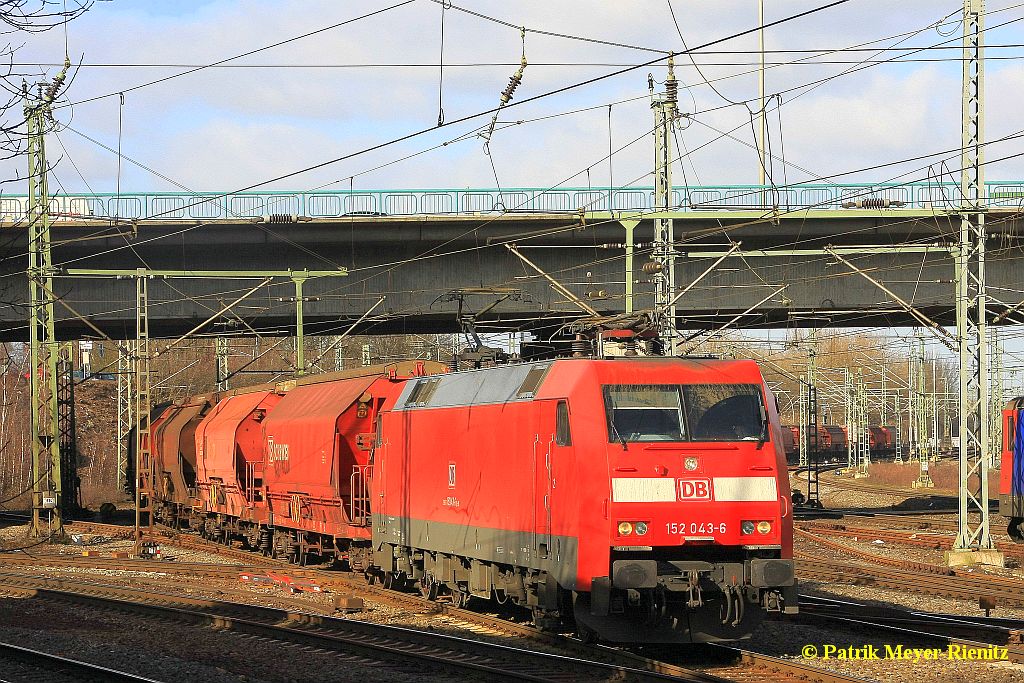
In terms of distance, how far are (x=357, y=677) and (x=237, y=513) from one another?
19.9 meters

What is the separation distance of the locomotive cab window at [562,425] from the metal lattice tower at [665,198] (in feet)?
36.3

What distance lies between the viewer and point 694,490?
14.6 metres

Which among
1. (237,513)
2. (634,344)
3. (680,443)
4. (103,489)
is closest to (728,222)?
(237,513)

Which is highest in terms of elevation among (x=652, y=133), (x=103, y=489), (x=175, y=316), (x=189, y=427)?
(x=652, y=133)

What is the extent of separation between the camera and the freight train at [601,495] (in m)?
14.4

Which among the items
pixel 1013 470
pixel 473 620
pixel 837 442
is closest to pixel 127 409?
pixel 837 442

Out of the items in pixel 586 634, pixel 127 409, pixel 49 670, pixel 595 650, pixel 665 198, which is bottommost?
pixel 49 670

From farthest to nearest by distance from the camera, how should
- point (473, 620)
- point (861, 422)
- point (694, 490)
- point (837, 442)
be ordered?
point (837, 442) < point (861, 422) < point (473, 620) < point (694, 490)

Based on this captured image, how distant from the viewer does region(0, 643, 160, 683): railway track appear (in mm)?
14961

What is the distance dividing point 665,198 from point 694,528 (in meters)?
14.5

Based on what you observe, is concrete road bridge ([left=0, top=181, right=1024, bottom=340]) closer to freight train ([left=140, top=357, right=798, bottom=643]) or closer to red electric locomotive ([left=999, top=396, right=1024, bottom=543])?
red electric locomotive ([left=999, top=396, right=1024, bottom=543])

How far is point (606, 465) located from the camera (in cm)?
1453

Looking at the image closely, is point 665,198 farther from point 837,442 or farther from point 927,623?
point 837,442

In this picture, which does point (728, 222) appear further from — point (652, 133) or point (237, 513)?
point (237, 513)
